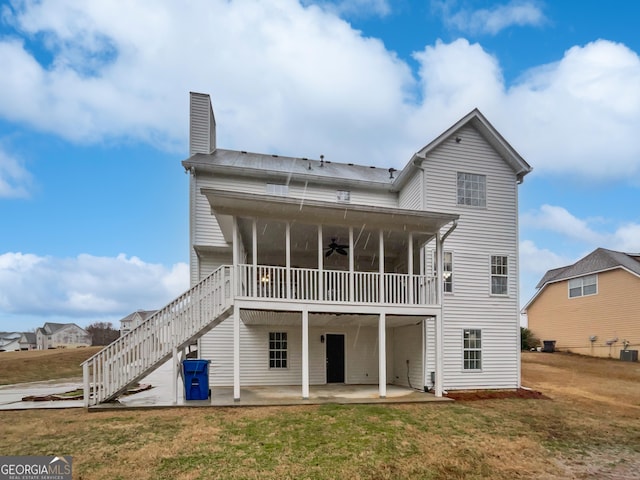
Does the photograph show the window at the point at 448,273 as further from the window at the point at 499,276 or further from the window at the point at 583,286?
the window at the point at 583,286

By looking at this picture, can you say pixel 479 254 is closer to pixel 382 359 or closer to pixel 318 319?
pixel 382 359

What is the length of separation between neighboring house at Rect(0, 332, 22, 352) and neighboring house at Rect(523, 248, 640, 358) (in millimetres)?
96494

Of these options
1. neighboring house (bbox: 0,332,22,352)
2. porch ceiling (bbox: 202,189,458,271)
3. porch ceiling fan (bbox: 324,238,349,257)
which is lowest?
neighboring house (bbox: 0,332,22,352)

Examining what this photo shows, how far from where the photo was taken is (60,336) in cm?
8512

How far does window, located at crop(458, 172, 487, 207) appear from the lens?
13.2 metres

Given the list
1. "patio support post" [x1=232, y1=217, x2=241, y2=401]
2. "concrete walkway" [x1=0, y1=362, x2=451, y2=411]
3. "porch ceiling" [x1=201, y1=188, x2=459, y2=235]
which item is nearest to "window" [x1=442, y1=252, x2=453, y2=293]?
"porch ceiling" [x1=201, y1=188, x2=459, y2=235]

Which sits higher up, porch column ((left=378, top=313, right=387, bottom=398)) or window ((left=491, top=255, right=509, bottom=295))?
window ((left=491, top=255, right=509, bottom=295))

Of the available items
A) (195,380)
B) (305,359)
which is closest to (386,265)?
(305,359)

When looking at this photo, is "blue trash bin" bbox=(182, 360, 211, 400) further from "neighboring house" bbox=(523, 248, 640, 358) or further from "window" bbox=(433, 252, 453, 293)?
"neighboring house" bbox=(523, 248, 640, 358)

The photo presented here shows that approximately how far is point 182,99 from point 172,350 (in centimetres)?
1157

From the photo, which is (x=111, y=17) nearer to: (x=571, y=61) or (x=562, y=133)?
(x=571, y=61)

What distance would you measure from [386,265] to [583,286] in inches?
698

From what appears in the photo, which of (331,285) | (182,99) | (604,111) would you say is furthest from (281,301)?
(604,111)

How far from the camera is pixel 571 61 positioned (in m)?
17.8
